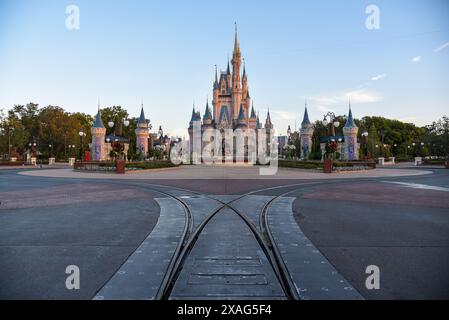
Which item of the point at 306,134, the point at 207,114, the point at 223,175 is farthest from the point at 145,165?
the point at 207,114

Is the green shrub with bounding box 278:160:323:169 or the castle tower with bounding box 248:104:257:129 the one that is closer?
the green shrub with bounding box 278:160:323:169

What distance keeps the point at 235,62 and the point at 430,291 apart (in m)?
119

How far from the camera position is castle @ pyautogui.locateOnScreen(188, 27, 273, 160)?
107 m

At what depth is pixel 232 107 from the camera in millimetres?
112375

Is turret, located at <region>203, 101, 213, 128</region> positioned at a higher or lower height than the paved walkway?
higher

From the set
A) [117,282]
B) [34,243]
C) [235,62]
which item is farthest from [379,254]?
[235,62]

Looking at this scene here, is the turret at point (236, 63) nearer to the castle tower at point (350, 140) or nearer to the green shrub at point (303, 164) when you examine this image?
the green shrub at point (303, 164)

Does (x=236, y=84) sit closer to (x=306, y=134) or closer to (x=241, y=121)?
(x=241, y=121)

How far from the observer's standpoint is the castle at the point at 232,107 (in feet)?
350

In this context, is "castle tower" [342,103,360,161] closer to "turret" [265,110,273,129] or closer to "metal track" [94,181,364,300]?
"metal track" [94,181,364,300]

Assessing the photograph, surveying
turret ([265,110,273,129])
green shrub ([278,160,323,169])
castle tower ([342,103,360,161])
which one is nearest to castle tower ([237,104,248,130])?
turret ([265,110,273,129])

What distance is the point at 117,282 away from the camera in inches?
185

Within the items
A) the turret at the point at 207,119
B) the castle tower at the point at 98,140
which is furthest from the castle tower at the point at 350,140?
the turret at the point at 207,119

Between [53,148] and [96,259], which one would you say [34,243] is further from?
[53,148]
